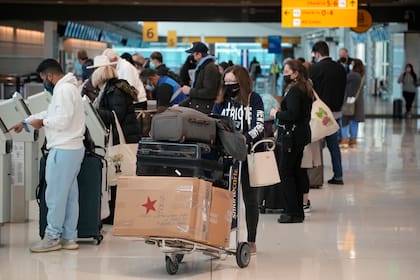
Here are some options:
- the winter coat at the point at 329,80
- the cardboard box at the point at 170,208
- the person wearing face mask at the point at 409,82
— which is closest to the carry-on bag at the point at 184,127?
the cardboard box at the point at 170,208

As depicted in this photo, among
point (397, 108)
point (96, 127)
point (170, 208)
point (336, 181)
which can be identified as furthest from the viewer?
point (397, 108)

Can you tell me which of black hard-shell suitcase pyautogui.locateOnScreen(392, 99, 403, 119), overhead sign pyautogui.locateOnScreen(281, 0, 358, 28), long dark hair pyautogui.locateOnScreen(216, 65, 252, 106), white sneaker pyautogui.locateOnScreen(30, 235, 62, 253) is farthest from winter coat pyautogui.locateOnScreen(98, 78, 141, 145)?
black hard-shell suitcase pyautogui.locateOnScreen(392, 99, 403, 119)

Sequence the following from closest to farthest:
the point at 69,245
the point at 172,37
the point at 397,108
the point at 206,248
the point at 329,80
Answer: the point at 206,248, the point at 69,245, the point at 329,80, the point at 397,108, the point at 172,37

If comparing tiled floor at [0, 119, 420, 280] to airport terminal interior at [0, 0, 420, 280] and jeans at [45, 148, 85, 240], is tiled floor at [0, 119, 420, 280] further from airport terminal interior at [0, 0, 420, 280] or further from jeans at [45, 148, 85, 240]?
jeans at [45, 148, 85, 240]

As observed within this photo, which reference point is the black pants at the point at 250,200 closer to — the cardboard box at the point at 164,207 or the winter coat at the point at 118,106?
the cardboard box at the point at 164,207

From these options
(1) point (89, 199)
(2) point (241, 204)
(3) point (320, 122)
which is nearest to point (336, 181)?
(3) point (320, 122)

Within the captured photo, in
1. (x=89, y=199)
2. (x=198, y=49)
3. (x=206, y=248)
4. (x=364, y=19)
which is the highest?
(x=364, y=19)

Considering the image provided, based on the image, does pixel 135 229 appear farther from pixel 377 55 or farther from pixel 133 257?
pixel 377 55

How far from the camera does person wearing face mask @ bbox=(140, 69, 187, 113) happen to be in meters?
12.7

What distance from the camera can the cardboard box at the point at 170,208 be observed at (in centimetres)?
636

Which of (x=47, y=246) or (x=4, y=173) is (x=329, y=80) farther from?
(x=47, y=246)

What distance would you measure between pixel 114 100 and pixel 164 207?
2873 mm

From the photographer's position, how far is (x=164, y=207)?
640cm

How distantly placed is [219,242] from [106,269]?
3.29 feet
